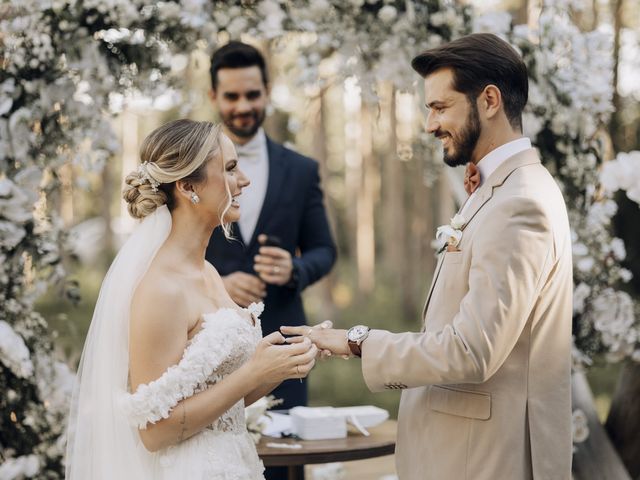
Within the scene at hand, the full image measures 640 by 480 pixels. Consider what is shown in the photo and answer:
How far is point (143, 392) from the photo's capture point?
2.66 m

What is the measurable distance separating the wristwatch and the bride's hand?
0.44 ft

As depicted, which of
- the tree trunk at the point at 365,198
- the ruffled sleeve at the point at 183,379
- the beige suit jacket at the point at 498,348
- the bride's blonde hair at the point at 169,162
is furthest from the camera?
the tree trunk at the point at 365,198

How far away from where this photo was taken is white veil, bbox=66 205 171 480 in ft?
9.14

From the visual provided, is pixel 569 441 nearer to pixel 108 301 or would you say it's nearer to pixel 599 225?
pixel 108 301

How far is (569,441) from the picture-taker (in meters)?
2.70

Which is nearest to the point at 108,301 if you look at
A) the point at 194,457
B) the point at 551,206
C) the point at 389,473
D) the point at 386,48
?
the point at 194,457

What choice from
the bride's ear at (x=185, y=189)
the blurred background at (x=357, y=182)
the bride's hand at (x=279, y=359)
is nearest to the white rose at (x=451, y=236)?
the bride's hand at (x=279, y=359)

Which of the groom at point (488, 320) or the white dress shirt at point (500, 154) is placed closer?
the groom at point (488, 320)

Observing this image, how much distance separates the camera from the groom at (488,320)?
8.29 ft

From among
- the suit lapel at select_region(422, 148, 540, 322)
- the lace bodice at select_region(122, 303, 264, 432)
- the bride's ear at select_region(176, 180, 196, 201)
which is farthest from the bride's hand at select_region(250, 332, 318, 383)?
the suit lapel at select_region(422, 148, 540, 322)

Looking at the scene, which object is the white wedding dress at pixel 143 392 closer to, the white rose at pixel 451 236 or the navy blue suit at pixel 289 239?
the white rose at pixel 451 236

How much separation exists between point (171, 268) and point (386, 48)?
2.03 m

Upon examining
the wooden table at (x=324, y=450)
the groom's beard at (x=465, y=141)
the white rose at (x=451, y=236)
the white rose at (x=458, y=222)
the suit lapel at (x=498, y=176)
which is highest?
the groom's beard at (x=465, y=141)

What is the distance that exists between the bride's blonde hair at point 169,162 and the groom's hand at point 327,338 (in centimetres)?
47
